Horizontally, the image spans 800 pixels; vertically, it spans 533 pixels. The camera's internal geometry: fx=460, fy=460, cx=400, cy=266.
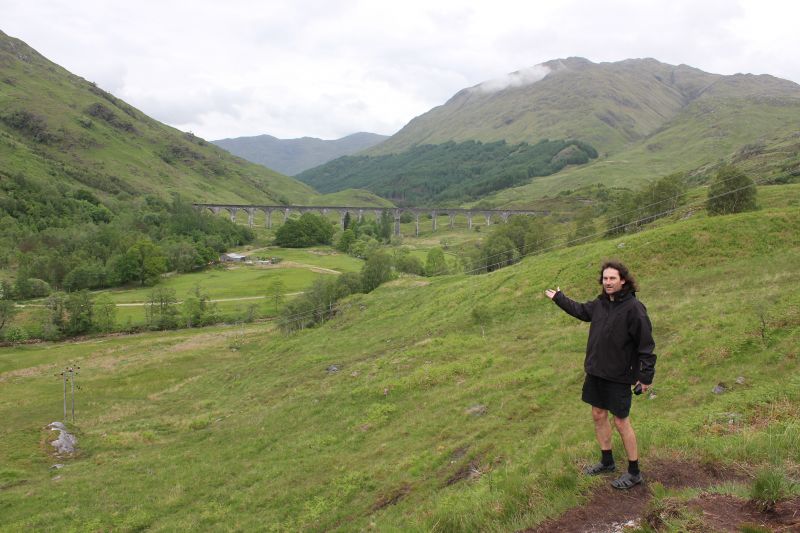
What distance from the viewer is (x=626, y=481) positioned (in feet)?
25.7

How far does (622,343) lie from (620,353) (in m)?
0.18

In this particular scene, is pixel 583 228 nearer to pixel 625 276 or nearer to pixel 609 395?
pixel 625 276

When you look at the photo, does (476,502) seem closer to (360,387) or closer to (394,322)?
(360,387)

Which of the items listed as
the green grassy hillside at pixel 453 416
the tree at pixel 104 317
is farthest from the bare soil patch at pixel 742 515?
the tree at pixel 104 317

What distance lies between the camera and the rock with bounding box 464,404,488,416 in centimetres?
1756

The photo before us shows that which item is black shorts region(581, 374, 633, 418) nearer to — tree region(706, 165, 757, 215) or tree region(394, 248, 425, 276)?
tree region(706, 165, 757, 215)

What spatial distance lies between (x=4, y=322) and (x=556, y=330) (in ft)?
304

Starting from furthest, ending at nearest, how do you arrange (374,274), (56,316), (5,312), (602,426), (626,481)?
(56,316) < (5,312) < (374,274) < (602,426) < (626,481)

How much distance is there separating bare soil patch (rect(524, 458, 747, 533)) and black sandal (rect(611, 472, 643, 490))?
0.28 ft

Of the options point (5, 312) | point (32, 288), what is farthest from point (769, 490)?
point (32, 288)

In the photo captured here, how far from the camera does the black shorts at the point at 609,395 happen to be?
795 cm

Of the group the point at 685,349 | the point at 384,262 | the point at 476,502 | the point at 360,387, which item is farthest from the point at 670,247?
the point at 384,262

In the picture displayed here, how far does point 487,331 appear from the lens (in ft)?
99.0

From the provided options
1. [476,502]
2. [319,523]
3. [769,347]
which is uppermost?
[769,347]
